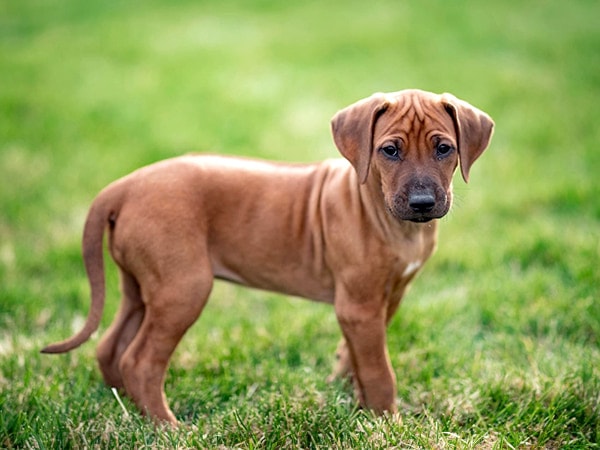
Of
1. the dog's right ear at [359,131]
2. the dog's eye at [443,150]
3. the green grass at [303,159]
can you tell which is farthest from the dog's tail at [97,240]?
the dog's eye at [443,150]

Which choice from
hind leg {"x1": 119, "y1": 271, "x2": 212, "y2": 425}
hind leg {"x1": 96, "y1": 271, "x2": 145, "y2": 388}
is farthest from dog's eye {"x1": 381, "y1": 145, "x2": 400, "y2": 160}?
hind leg {"x1": 96, "y1": 271, "x2": 145, "y2": 388}

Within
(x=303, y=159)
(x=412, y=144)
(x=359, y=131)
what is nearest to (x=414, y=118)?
(x=412, y=144)

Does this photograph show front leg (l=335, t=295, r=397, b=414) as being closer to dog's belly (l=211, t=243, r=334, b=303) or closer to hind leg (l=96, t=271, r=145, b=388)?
dog's belly (l=211, t=243, r=334, b=303)

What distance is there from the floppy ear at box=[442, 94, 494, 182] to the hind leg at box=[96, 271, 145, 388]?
6.81 ft

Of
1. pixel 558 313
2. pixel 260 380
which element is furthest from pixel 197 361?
pixel 558 313

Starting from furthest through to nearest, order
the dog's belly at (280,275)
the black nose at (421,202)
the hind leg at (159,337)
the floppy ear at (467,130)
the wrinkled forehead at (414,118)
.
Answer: the dog's belly at (280,275) < the hind leg at (159,337) < the floppy ear at (467,130) < the wrinkled forehead at (414,118) < the black nose at (421,202)

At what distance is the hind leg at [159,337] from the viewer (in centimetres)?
445

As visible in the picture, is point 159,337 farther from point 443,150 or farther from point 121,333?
point 443,150

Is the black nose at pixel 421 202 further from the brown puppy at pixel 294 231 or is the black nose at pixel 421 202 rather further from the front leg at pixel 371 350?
the front leg at pixel 371 350

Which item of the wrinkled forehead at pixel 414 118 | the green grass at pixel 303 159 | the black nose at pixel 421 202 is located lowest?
the green grass at pixel 303 159

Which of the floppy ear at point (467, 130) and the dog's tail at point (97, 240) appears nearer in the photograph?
the floppy ear at point (467, 130)

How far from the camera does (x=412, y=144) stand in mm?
4137

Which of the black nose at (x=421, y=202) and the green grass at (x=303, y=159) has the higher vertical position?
the black nose at (x=421, y=202)

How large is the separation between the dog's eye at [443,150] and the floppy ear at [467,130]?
0.10 m
